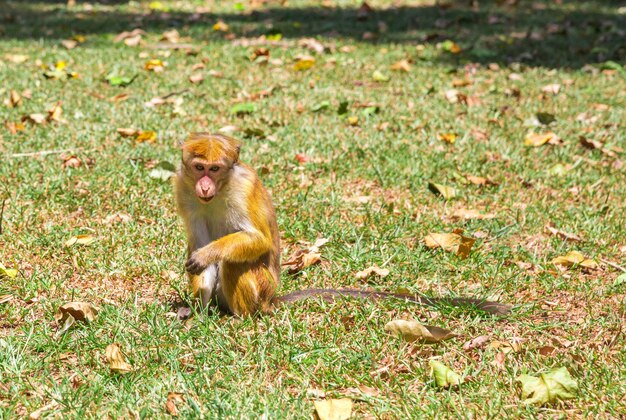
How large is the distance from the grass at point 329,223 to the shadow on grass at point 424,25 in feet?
0.52

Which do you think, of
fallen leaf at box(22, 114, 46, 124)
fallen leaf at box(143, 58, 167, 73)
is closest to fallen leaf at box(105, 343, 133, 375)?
fallen leaf at box(22, 114, 46, 124)

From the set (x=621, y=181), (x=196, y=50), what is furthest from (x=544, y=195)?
(x=196, y=50)

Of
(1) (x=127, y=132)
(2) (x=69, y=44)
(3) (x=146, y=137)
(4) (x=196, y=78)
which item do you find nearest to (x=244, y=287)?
(3) (x=146, y=137)

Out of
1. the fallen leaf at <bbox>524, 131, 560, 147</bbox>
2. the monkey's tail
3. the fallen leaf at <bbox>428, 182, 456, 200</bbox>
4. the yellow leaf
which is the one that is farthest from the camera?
the fallen leaf at <bbox>524, 131, 560, 147</bbox>

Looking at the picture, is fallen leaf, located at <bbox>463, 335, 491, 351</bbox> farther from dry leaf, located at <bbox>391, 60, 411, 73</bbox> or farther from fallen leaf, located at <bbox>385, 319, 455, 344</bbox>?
dry leaf, located at <bbox>391, 60, 411, 73</bbox>

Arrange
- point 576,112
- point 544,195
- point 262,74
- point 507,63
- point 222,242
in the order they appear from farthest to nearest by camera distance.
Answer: point 507,63 → point 262,74 → point 576,112 → point 544,195 → point 222,242

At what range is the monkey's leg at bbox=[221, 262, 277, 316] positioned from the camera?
3.55 m

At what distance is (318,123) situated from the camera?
6.81 meters

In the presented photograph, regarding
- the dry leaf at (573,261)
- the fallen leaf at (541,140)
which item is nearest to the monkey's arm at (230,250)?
the dry leaf at (573,261)

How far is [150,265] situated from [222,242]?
890mm

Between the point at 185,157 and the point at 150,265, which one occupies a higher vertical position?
the point at 185,157

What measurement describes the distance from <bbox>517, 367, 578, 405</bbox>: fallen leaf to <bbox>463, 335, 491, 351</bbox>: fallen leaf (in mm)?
405

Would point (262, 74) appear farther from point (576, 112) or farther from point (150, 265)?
point (150, 265)

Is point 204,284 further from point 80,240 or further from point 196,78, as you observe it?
point 196,78
